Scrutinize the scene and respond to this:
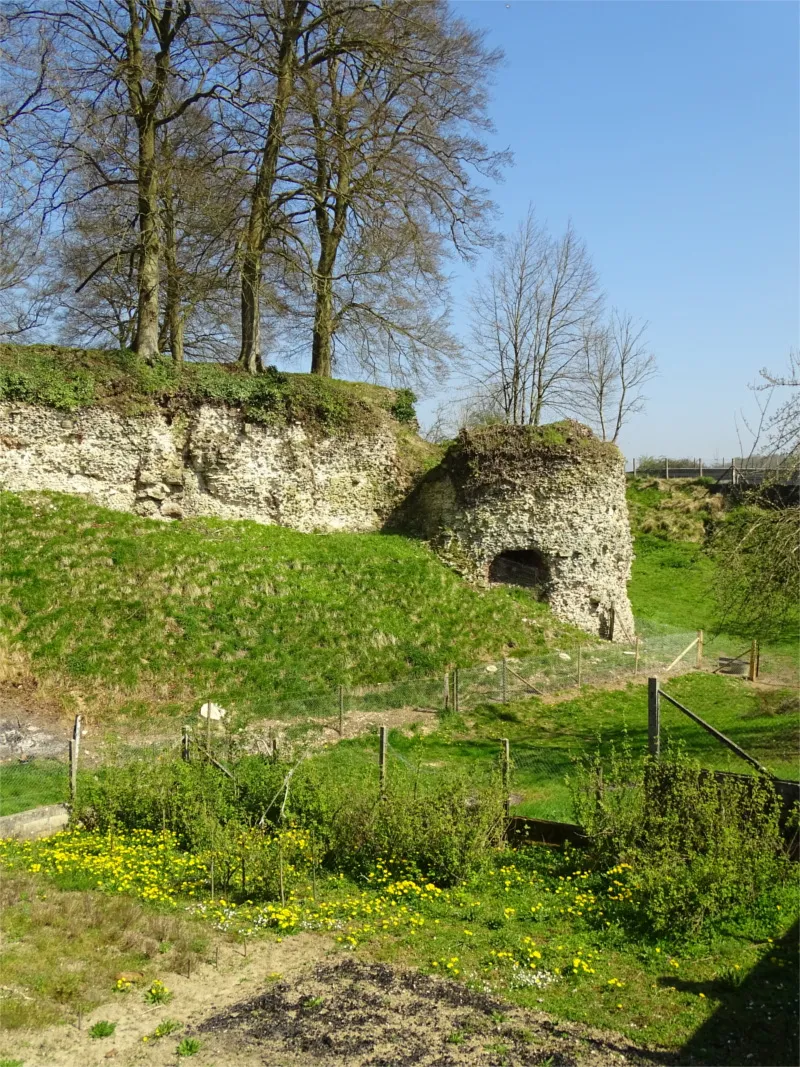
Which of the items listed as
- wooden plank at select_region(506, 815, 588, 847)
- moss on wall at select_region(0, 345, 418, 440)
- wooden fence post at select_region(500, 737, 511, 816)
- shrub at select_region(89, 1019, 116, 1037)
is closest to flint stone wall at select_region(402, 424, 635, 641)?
moss on wall at select_region(0, 345, 418, 440)

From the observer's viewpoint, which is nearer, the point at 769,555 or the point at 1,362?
the point at 769,555

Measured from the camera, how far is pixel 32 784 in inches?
514

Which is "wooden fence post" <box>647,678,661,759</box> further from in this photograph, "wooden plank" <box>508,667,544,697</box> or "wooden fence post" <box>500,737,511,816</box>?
"wooden plank" <box>508,667,544,697</box>

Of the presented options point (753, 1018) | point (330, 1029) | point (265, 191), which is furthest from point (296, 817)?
point (265, 191)

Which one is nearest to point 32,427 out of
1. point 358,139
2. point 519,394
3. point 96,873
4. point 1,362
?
point 1,362

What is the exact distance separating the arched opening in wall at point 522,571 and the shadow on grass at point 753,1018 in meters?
18.0

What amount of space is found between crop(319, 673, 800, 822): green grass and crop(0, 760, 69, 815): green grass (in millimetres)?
4143

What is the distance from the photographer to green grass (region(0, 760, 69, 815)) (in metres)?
12.2

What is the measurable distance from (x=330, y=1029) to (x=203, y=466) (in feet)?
61.7

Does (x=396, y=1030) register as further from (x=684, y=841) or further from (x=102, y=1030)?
(x=684, y=841)

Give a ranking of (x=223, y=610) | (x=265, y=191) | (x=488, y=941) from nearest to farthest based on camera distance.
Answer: (x=488, y=941) < (x=223, y=610) < (x=265, y=191)

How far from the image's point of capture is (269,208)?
24.6 metres

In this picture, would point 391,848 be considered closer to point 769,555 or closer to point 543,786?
point 543,786

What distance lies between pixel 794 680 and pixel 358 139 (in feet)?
62.6
